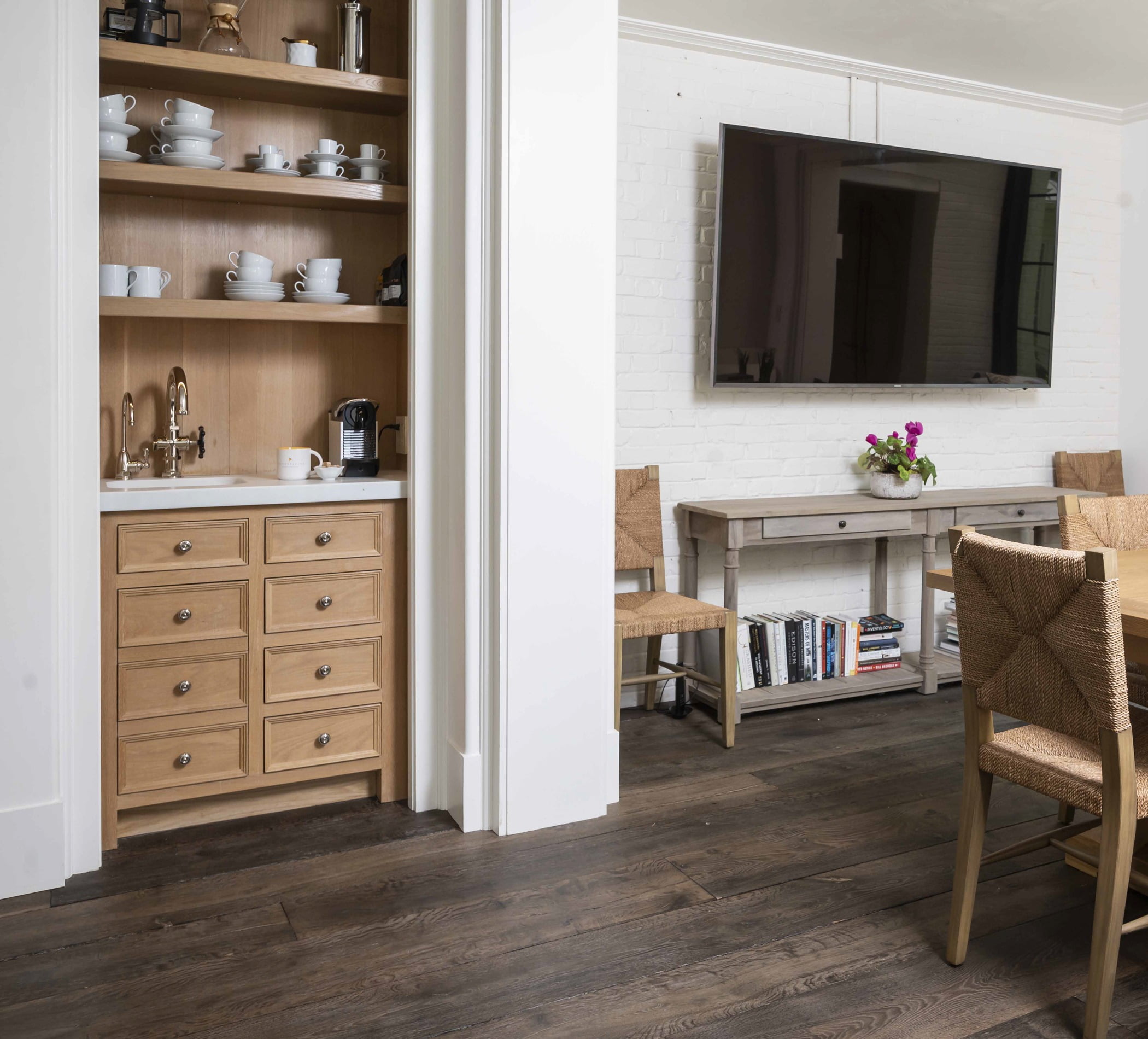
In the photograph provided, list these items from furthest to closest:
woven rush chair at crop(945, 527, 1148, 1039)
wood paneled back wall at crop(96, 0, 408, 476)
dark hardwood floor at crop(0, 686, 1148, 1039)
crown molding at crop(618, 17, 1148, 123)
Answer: crown molding at crop(618, 17, 1148, 123) < wood paneled back wall at crop(96, 0, 408, 476) < dark hardwood floor at crop(0, 686, 1148, 1039) < woven rush chair at crop(945, 527, 1148, 1039)

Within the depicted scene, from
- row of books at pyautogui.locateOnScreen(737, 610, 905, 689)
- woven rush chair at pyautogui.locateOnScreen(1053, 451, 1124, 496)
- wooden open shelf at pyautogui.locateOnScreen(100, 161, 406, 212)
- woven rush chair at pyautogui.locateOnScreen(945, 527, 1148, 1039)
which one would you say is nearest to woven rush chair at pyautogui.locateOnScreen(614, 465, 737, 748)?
row of books at pyautogui.locateOnScreen(737, 610, 905, 689)

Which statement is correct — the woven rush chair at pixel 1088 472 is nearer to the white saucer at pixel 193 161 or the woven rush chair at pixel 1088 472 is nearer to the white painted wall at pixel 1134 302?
the white painted wall at pixel 1134 302

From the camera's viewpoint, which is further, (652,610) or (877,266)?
(877,266)

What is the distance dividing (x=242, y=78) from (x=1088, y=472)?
13.1 ft

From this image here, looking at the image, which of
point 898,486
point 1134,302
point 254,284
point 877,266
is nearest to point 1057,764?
point 898,486

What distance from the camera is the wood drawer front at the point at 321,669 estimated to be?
2725 millimetres

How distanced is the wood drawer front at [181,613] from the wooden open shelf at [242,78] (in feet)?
4.42

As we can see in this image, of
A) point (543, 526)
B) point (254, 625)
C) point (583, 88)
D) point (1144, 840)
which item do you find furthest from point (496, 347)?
point (1144, 840)

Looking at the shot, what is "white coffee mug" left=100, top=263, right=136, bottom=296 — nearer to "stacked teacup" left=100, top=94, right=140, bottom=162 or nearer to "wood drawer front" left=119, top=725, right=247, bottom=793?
"stacked teacup" left=100, top=94, right=140, bottom=162

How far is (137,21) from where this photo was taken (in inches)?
103

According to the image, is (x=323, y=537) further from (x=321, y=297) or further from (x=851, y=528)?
(x=851, y=528)

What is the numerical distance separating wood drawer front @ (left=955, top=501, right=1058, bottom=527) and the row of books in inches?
20.2

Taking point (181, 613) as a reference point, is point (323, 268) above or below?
above

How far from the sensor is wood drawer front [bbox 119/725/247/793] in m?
2.57
